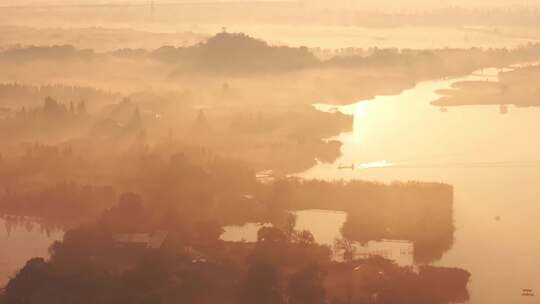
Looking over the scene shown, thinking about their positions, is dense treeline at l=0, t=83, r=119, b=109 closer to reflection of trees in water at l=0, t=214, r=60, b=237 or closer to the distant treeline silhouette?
the distant treeline silhouette

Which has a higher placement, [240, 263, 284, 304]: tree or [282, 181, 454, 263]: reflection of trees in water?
[282, 181, 454, 263]: reflection of trees in water

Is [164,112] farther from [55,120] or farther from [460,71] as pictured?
[460,71]

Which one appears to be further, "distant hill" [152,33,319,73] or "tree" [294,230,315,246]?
"distant hill" [152,33,319,73]

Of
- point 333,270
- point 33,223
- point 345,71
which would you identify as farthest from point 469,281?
point 345,71

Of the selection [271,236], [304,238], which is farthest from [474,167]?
[271,236]

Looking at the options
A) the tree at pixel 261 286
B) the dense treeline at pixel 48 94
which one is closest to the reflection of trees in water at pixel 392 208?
the tree at pixel 261 286

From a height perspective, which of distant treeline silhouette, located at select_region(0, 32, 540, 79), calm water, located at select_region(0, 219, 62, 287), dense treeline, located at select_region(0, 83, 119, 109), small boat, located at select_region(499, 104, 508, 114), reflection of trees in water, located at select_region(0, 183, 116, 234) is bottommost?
calm water, located at select_region(0, 219, 62, 287)

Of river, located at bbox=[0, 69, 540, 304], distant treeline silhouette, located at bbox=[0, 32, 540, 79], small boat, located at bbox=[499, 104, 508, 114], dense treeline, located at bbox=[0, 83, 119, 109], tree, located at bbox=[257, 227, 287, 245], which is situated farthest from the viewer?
distant treeline silhouette, located at bbox=[0, 32, 540, 79]

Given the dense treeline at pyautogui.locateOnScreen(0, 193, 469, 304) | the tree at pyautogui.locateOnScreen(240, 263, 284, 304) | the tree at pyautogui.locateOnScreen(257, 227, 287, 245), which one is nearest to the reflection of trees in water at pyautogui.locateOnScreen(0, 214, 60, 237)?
the dense treeline at pyautogui.locateOnScreen(0, 193, 469, 304)

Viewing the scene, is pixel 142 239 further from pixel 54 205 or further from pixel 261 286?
pixel 54 205
